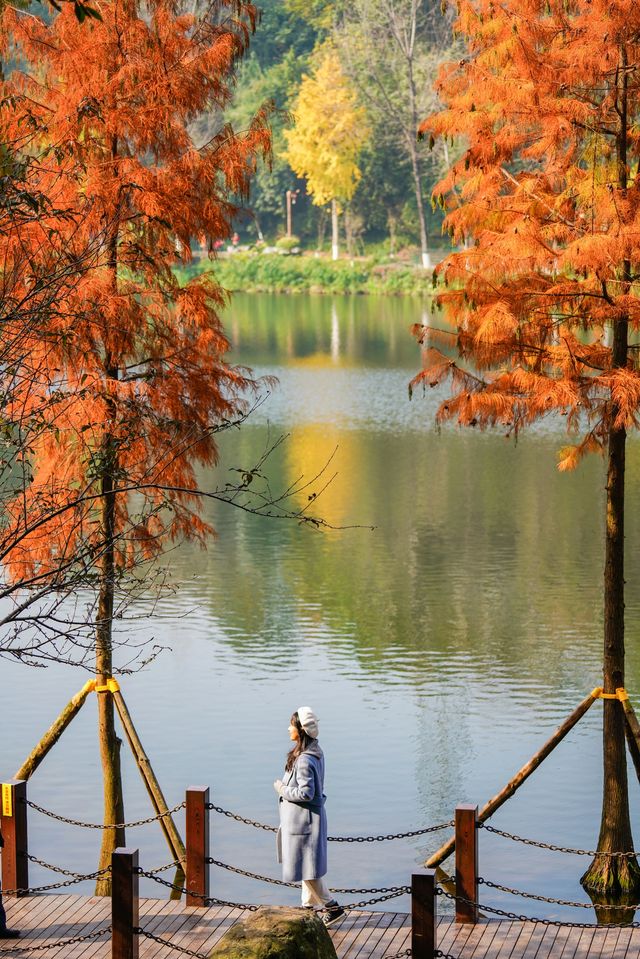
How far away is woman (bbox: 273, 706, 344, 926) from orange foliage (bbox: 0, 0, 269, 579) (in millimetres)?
3404

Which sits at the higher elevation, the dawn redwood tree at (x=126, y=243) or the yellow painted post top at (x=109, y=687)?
the dawn redwood tree at (x=126, y=243)

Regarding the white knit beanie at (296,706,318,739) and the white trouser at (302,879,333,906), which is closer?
the white knit beanie at (296,706,318,739)

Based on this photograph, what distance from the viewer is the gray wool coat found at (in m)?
11.3

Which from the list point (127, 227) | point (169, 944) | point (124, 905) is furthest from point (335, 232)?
point (169, 944)

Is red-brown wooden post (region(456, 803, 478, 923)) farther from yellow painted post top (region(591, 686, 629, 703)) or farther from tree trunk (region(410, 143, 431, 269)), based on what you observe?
tree trunk (region(410, 143, 431, 269))

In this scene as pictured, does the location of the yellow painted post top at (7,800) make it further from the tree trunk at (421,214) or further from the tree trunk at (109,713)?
the tree trunk at (421,214)

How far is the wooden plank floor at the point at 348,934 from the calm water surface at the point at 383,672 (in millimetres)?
2570

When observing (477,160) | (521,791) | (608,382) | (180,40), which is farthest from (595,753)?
(180,40)

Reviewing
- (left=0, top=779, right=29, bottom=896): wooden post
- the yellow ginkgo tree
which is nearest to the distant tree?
the yellow ginkgo tree

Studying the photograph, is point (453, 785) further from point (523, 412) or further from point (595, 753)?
point (523, 412)

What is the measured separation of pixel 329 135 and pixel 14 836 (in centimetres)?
7087

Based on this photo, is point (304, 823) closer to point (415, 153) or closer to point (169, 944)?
point (169, 944)

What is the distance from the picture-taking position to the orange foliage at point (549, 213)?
540 inches

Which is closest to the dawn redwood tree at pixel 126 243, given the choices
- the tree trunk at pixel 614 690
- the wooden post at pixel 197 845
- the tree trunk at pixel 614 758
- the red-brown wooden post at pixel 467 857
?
the wooden post at pixel 197 845
